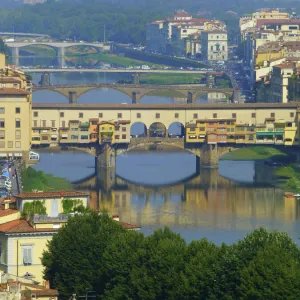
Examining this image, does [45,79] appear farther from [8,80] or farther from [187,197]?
[187,197]

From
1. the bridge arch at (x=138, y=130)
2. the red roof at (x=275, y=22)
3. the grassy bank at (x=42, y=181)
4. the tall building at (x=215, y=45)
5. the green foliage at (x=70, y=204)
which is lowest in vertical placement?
the grassy bank at (x=42, y=181)

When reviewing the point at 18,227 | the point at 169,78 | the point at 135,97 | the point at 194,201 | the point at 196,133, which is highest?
the point at 169,78

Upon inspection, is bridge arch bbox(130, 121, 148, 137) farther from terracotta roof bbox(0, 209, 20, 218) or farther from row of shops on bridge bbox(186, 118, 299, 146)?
terracotta roof bbox(0, 209, 20, 218)

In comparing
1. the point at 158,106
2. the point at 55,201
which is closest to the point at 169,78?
the point at 158,106

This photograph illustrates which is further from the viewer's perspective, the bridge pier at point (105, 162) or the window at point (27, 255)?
the bridge pier at point (105, 162)

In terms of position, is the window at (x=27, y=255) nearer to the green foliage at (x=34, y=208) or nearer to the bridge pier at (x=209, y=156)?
the green foliage at (x=34, y=208)

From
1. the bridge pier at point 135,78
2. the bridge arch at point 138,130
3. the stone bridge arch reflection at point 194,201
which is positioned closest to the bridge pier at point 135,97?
the bridge arch at point 138,130
